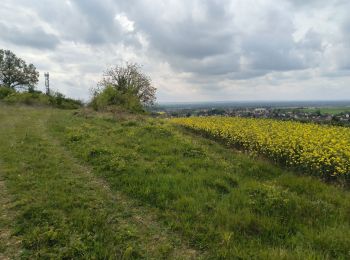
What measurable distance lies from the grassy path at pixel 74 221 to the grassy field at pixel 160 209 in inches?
0.7

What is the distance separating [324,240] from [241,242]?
1650 mm

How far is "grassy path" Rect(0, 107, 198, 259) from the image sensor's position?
4.85 meters

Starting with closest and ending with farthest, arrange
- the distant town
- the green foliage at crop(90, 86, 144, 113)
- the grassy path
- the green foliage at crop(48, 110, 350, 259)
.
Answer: the grassy path
the green foliage at crop(48, 110, 350, 259)
the distant town
the green foliage at crop(90, 86, 144, 113)

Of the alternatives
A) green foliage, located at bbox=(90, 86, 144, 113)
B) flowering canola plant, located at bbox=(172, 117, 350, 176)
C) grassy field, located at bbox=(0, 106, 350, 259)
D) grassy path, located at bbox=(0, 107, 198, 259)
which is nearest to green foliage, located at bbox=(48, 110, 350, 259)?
grassy field, located at bbox=(0, 106, 350, 259)

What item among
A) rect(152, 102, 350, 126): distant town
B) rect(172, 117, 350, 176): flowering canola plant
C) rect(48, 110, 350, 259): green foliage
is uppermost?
rect(152, 102, 350, 126): distant town

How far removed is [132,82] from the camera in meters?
54.7

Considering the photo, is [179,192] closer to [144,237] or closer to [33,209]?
[144,237]

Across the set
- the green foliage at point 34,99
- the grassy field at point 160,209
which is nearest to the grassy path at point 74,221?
the grassy field at point 160,209

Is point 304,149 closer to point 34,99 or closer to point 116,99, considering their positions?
point 116,99

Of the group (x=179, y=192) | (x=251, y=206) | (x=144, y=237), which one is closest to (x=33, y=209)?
(x=144, y=237)

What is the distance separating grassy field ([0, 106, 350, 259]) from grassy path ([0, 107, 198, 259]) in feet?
0.06

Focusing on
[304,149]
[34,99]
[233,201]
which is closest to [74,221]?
[233,201]

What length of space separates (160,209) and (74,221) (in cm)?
201

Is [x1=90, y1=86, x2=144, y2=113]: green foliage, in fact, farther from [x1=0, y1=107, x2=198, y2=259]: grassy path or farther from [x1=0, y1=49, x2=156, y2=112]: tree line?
[x1=0, y1=107, x2=198, y2=259]: grassy path
